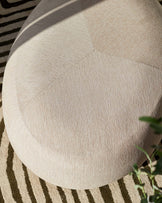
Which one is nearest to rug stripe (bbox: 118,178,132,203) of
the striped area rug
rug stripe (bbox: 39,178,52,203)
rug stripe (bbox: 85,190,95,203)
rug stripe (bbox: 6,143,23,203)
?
the striped area rug

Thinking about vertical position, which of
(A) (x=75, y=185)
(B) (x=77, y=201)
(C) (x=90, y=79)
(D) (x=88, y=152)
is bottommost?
(B) (x=77, y=201)

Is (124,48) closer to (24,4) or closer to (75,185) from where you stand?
(75,185)

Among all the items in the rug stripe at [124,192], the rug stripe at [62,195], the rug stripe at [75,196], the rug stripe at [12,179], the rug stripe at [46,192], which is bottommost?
the rug stripe at [124,192]

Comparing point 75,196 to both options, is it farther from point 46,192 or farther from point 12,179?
point 12,179

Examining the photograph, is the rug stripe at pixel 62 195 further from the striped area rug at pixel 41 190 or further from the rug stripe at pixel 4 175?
the rug stripe at pixel 4 175

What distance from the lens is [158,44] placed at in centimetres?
90

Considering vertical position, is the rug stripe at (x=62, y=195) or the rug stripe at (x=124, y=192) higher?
the rug stripe at (x=62, y=195)

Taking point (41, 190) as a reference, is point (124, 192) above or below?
below

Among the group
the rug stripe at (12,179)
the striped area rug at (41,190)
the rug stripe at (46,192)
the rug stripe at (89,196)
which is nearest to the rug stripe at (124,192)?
the striped area rug at (41,190)

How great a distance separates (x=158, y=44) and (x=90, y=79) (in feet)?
0.77

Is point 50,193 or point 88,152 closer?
point 88,152

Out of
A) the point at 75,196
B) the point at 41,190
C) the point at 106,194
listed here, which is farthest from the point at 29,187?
the point at 106,194

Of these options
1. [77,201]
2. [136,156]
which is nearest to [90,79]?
[136,156]

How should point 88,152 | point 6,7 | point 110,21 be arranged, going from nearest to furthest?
point 88,152, point 110,21, point 6,7
